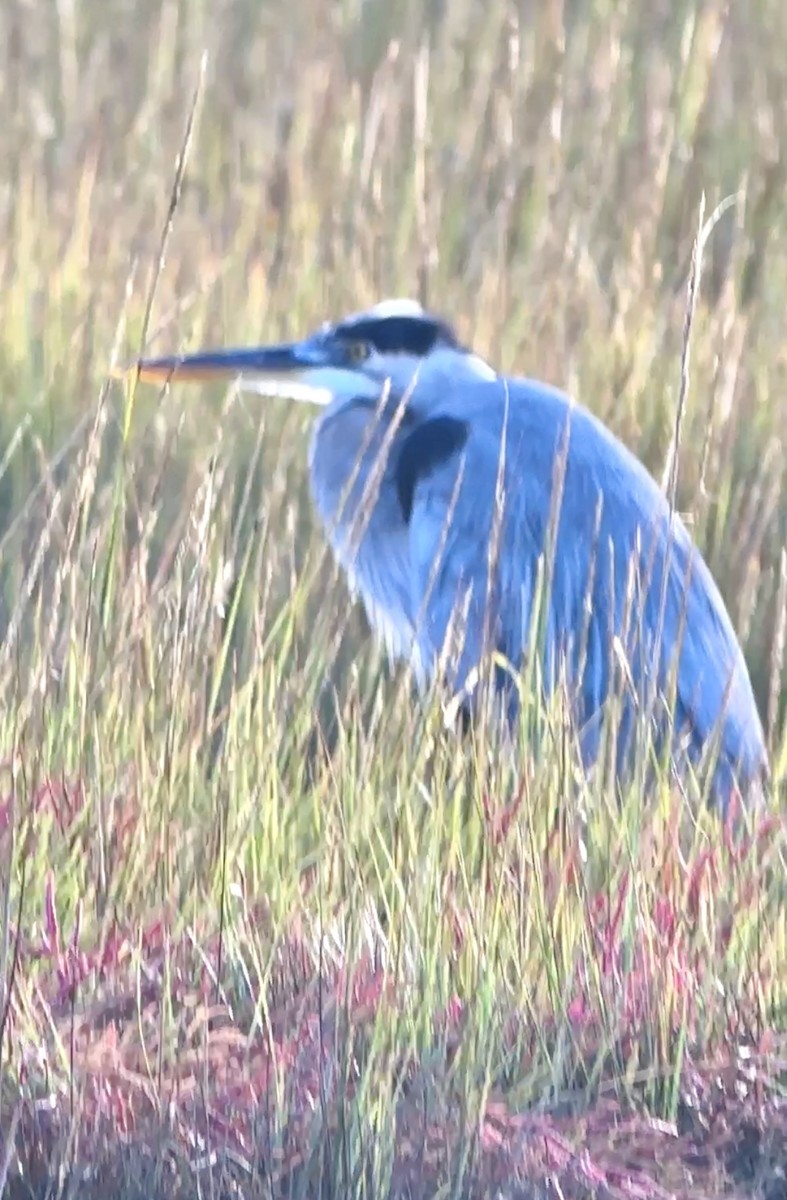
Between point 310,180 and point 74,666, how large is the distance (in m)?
2.69

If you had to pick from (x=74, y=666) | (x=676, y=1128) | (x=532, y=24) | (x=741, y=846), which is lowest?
(x=676, y=1128)

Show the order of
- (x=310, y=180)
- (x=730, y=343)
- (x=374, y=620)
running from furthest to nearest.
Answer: (x=310, y=180) → (x=730, y=343) → (x=374, y=620)

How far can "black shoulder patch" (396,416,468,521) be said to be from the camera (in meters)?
3.45

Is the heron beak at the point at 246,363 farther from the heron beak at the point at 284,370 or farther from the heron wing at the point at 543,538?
the heron wing at the point at 543,538

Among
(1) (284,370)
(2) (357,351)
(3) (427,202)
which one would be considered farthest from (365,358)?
(3) (427,202)

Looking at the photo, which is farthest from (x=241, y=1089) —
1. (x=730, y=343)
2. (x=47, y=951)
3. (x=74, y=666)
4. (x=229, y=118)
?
(x=229, y=118)

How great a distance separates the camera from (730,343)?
395 centimetres

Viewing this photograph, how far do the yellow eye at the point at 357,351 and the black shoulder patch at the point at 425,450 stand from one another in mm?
185

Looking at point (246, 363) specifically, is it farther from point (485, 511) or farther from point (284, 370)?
point (485, 511)

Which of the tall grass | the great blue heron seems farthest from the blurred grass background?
the tall grass

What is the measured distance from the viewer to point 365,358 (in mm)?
3643

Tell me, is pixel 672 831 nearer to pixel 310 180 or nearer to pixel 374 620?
pixel 374 620

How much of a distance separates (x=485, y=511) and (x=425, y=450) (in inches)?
8.2

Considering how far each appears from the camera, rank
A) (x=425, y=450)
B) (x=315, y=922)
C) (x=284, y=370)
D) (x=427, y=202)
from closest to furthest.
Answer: (x=315, y=922) < (x=425, y=450) < (x=284, y=370) < (x=427, y=202)
